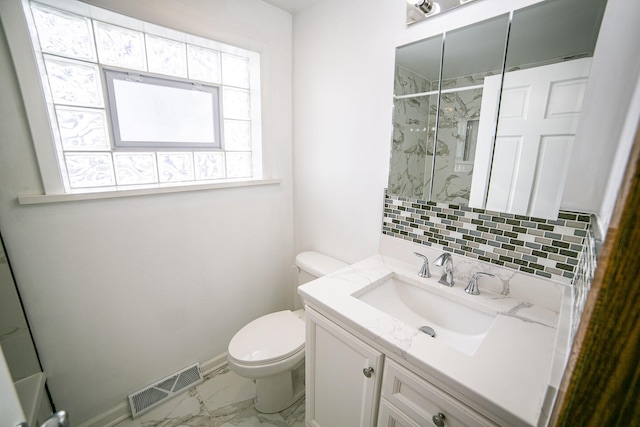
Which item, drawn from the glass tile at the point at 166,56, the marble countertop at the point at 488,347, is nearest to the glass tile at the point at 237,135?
the glass tile at the point at 166,56

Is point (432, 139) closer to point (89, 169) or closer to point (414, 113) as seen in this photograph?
point (414, 113)

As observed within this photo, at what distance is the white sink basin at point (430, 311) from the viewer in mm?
1011

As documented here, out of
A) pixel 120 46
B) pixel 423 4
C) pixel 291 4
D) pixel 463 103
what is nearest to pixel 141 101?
pixel 120 46

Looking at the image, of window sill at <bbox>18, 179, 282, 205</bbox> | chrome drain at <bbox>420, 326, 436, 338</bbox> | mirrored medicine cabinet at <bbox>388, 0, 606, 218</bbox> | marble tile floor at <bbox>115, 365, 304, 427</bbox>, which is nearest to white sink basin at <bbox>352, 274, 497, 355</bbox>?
chrome drain at <bbox>420, 326, 436, 338</bbox>

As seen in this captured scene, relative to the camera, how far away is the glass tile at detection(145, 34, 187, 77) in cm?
140

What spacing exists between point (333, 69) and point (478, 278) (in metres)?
1.35

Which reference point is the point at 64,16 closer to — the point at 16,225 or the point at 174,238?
the point at 16,225

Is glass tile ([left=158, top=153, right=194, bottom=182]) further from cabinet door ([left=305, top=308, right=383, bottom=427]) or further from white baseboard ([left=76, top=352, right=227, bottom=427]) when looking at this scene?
white baseboard ([left=76, top=352, right=227, bottom=427])

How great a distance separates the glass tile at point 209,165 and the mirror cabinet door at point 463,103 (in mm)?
1297

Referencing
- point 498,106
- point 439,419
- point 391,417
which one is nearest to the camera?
point 439,419

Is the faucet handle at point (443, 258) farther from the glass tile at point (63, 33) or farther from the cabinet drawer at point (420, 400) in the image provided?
the glass tile at point (63, 33)

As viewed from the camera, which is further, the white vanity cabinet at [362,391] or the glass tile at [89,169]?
the glass tile at [89,169]

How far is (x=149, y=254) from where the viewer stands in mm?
1403

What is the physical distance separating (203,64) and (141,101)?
435mm
